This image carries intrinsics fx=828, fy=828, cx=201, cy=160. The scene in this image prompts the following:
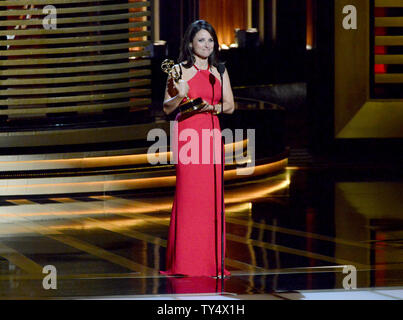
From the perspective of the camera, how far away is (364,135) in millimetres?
14734

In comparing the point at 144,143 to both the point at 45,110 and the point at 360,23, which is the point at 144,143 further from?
the point at 360,23

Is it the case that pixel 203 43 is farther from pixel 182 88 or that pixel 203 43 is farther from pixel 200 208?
pixel 200 208

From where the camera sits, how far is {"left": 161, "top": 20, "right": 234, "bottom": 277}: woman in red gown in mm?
5160

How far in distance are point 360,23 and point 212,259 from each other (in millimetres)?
10208

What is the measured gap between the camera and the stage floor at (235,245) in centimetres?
506

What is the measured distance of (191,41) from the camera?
5.16 m

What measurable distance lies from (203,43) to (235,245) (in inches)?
90.1
